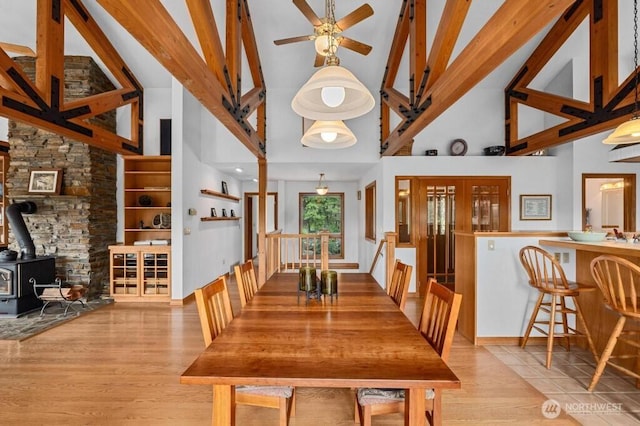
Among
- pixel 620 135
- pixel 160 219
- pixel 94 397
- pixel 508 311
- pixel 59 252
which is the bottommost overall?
pixel 94 397

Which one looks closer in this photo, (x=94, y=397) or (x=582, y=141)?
(x=94, y=397)

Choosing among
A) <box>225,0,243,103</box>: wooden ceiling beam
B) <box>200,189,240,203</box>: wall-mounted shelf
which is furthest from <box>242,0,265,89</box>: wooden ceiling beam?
<box>200,189,240,203</box>: wall-mounted shelf

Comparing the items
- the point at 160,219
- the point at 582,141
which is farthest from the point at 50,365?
the point at 582,141

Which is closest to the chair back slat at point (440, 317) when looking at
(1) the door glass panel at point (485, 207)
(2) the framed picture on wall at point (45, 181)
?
(1) the door glass panel at point (485, 207)

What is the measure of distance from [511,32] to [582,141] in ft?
14.9

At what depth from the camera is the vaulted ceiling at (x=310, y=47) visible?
6.40 ft

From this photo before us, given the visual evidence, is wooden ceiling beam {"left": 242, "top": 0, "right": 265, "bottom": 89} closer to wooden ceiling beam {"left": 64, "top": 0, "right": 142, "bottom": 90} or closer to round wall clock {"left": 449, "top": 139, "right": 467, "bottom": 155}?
wooden ceiling beam {"left": 64, "top": 0, "right": 142, "bottom": 90}

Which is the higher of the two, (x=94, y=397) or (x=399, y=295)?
(x=399, y=295)

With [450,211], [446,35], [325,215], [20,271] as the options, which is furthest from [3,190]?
[450,211]

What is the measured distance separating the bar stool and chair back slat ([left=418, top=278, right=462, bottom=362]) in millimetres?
1798

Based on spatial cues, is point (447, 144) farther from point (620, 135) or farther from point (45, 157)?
point (45, 157)

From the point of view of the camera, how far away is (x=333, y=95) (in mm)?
1981

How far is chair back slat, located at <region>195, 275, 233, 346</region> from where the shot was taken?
1.64 meters

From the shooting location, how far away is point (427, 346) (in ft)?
4.79
